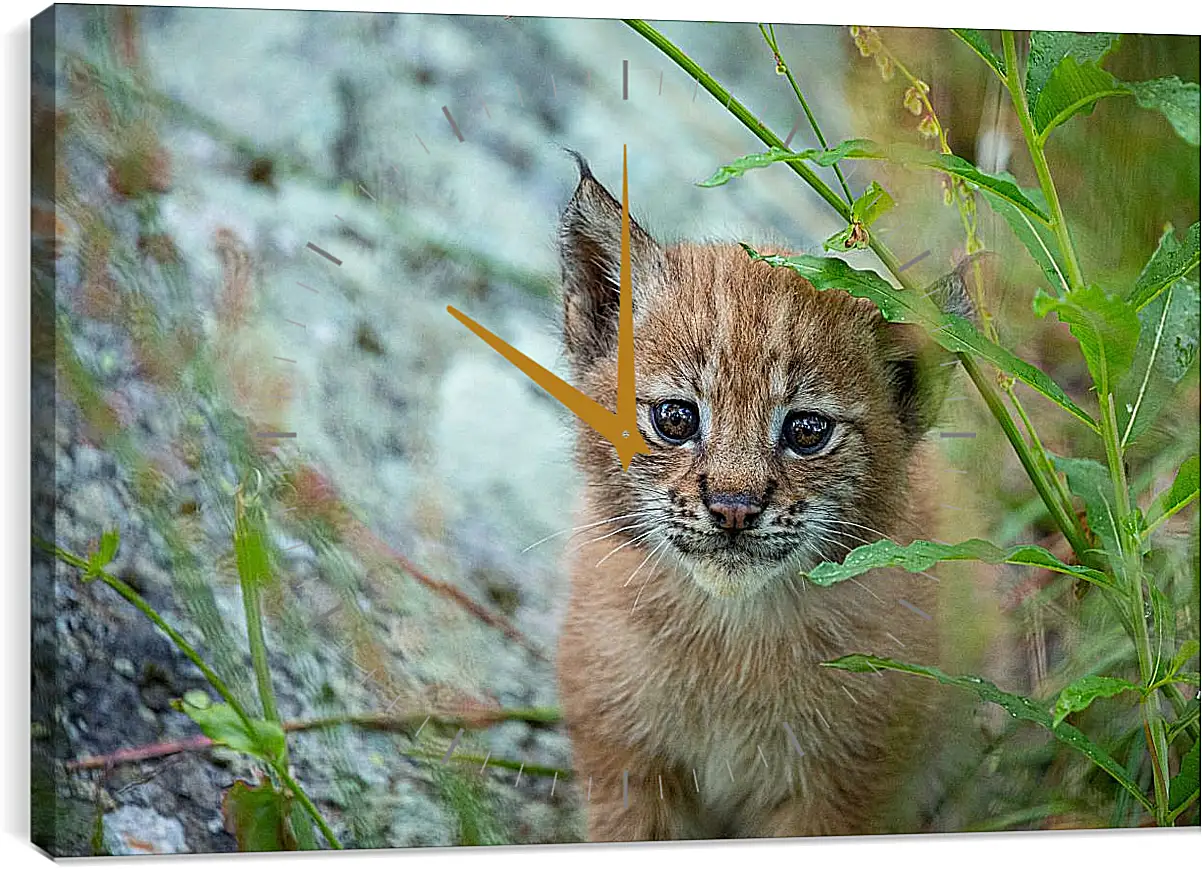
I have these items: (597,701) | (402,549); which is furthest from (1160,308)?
(402,549)

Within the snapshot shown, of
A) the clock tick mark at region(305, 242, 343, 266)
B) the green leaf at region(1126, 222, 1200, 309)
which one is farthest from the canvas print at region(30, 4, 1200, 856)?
the green leaf at region(1126, 222, 1200, 309)

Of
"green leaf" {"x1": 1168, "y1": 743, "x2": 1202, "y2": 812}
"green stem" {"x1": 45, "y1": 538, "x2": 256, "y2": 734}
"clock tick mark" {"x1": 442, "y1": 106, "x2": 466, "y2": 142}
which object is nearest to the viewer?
"green stem" {"x1": 45, "y1": 538, "x2": 256, "y2": 734}

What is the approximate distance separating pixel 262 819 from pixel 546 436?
2.08 ft

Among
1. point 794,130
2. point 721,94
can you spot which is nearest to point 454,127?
point 721,94

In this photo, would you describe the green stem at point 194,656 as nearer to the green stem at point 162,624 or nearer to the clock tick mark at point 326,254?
the green stem at point 162,624

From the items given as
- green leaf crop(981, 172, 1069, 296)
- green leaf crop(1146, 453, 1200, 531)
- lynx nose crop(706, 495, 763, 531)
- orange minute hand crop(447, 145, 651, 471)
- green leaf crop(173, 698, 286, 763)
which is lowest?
green leaf crop(173, 698, 286, 763)

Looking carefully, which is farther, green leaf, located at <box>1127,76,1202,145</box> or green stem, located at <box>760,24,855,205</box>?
green stem, located at <box>760,24,855,205</box>

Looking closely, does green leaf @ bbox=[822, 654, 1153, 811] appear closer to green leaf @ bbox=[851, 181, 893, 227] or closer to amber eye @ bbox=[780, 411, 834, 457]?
amber eye @ bbox=[780, 411, 834, 457]

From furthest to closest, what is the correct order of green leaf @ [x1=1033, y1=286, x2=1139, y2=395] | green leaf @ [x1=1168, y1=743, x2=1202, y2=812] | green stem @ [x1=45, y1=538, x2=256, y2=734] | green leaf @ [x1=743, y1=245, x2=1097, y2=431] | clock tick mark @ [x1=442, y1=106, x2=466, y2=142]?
green leaf @ [x1=1168, y1=743, x2=1202, y2=812]
clock tick mark @ [x1=442, y1=106, x2=466, y2=142]
green stem @ [x1=45, y1=538, x2=256, y2=734]
green leaf @ [x1=743, y1=245, x2=1097, y2=431]
green leaf @ [x1=1033, y1=286, x2=1139, y2=395]

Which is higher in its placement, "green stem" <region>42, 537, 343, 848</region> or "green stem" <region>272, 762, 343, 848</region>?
"green stem" <region>42, 537, 343, 848</region>

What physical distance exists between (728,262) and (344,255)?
0.52 metres

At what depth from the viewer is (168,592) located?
1.98 metres

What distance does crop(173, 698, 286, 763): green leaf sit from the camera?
1977 mm

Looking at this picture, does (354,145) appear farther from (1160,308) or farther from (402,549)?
(1160,308)
